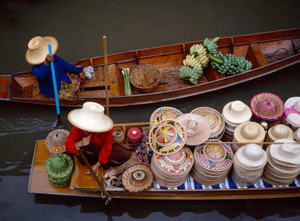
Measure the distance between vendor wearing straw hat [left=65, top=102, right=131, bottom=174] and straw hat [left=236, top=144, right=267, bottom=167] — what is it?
5.55ft

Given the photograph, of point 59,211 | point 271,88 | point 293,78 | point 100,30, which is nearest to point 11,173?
point 59,211

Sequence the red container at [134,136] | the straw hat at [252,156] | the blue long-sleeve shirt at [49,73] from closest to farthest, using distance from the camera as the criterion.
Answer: the straw hat at [252,156]
the red container at [134,136]
the blue long-sleeve shirt at [49,73]

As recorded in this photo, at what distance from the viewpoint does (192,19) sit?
8.30m

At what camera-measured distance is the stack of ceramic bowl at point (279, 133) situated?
467 cm

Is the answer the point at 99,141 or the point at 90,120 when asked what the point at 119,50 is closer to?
the point at 99,141

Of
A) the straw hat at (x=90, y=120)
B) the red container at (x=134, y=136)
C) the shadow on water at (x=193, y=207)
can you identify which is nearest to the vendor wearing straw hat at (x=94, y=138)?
the straw hat at (x=90, y=120)

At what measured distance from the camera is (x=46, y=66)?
5.39 m

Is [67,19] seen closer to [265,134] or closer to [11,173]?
[11,173]

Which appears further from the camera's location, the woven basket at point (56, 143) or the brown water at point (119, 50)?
the brown water at point (119, 50)

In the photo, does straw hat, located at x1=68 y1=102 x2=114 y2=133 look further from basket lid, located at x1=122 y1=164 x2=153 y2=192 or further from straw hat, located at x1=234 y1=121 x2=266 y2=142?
straw hat, located at x1=234 y1=121 x2=266 y2=142

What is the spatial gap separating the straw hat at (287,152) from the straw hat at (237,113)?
64 centimetres

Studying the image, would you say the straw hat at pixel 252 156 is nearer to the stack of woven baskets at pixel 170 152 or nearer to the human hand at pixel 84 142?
the stack of woven baskets at pixel 170 152

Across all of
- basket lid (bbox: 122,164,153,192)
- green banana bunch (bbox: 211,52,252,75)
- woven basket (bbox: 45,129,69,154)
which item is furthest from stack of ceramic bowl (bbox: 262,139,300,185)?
woven basket (bbox: 45,129,69,154)

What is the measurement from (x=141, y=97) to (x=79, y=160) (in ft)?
5.60
